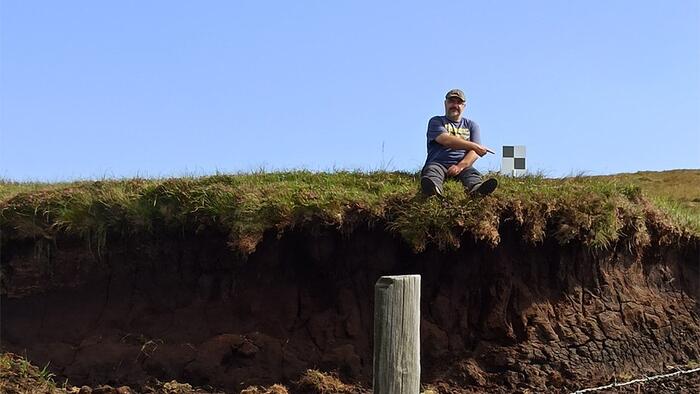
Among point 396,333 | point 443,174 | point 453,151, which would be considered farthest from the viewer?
point 453,151

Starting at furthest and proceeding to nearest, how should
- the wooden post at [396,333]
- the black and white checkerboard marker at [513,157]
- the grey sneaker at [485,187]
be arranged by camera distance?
1. the black and white checkerboard marker at [513,157]
2. the grey sneaker at [485,187]
3. the wooden post at [396,333]

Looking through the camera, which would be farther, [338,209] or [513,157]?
[513,157]

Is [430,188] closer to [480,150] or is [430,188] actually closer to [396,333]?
[480,150]

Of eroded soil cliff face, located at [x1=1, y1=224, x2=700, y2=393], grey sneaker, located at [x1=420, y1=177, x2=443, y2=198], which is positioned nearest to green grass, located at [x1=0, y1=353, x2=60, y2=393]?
eroded soil cliff face, located at [x1=1, y1=224, x2=700, y2=393]

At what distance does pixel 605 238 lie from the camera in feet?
26.7

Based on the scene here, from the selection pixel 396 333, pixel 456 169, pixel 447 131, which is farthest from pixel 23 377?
pixel 396 333

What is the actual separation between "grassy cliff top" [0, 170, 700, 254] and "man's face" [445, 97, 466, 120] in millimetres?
803

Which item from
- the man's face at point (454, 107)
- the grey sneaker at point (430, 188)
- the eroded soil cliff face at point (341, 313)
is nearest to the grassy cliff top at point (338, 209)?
the grey sneaker at point (430, 188)

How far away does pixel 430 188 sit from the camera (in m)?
7.91

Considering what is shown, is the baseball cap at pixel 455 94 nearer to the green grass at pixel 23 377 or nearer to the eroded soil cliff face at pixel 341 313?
the eroded soil cliff face at pixel 341 313

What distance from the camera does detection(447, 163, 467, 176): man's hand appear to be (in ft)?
28.1

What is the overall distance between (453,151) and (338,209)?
1.45 meters

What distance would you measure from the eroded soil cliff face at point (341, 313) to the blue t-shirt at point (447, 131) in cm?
99

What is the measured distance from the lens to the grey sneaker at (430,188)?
311 inches
